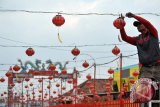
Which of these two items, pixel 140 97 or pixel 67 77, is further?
pixel 67 77

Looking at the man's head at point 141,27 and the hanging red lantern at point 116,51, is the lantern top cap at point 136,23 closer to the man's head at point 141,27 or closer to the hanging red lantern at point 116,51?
the man's head at point 141,27

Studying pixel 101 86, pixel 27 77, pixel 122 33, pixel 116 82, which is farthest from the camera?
pixel 101 86

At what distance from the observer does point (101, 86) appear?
47.5 metres

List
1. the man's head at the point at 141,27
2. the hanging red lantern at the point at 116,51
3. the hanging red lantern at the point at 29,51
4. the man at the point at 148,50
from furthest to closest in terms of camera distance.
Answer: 1. the hanging red lantern at the point at 29,51
2. the hanging red lantern at the point at 116,51
3. the man's head at the point at 141,27
4. the man at the point at 148,50

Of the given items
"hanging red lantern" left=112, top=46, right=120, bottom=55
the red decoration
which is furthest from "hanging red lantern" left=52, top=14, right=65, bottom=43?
"hanging red lantern" left=112, top=46, right=120, bottom=55

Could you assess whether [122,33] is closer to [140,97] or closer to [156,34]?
[156,34]

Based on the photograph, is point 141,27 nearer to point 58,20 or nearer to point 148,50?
point 148,50

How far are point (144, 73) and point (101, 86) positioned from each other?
135ft

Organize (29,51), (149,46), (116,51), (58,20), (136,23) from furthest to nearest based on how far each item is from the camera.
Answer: (29,51), (116,51), (58,20), (136,23), (149,46)

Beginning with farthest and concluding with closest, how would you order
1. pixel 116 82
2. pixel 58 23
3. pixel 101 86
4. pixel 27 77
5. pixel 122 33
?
pixel 101 86 → pixel 27 77 → pixel 116 82 → pixel 58 23 → pixel 122 33

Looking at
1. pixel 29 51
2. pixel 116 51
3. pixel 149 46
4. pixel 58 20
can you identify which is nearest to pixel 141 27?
pixel 149 46

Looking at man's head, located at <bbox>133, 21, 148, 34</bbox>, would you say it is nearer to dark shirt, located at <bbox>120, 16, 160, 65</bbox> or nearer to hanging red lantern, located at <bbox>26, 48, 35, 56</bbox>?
dark shirt, located at <bbox>120, 16, 160, 65</bbox>

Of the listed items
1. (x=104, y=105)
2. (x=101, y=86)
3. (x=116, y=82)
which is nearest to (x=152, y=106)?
(x=104, y=105)

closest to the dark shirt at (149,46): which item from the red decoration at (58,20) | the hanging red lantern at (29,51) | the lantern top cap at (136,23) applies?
the lantern top cap at (136,23)
